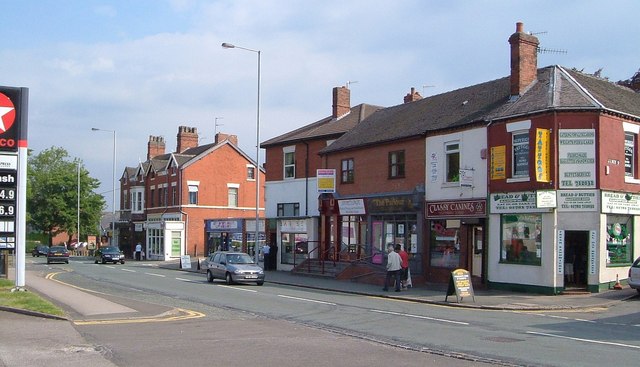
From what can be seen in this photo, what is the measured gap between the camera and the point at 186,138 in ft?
210

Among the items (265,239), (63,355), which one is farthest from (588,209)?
(265,239)

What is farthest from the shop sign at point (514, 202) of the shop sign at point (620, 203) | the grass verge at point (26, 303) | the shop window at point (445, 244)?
the grass verge at point (26, 303)

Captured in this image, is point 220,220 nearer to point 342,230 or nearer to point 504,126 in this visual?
point 342,230

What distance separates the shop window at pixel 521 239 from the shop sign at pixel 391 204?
523cm

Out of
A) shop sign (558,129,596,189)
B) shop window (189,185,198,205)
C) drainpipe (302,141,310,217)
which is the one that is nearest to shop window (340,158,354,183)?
drainpipe (302,141,310,217)

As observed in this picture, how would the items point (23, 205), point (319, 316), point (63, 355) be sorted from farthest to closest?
point (23, 205), point (319, 316), point (63, 355)

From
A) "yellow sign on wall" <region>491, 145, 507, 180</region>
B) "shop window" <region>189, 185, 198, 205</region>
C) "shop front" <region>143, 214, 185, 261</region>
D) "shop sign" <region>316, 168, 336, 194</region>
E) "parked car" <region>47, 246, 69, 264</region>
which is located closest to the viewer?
"yellow sign on wall" <region>491, 145, 507, 180</region>

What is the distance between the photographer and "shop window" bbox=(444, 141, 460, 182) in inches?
1067

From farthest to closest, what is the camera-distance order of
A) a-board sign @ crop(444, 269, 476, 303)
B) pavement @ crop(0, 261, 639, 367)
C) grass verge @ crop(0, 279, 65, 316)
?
a-board sign @ crop(444, 269, 476, 303) → grass verge @ crop(0, 279, 65, 316) → pavement @ crop(0, 261, 639, 367)

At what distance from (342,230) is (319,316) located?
683 inches

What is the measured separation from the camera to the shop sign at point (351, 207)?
3228cm

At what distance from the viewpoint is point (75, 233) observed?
80375 mm

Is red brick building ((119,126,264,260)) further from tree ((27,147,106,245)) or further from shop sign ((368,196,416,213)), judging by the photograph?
shop sign ((368,196,416,213))

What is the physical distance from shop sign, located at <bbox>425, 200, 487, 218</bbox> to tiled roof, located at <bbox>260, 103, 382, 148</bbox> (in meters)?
11.0
